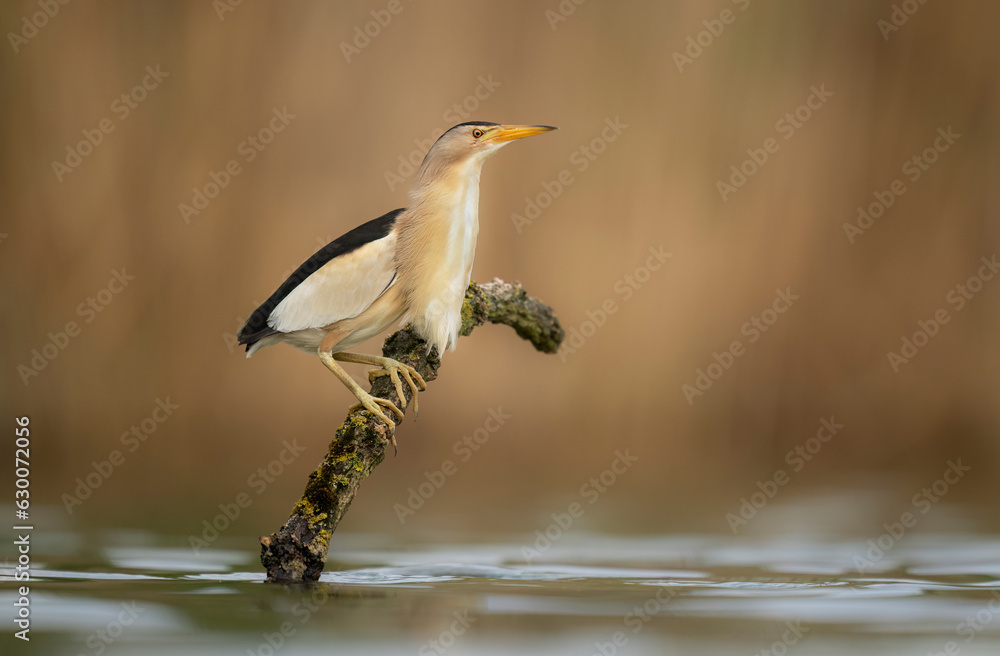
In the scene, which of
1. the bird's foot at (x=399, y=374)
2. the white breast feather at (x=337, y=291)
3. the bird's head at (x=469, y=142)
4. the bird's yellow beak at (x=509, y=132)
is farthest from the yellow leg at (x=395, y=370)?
the bird's yellow beak at (x=509, y=132)

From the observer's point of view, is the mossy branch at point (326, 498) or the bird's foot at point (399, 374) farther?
the bird's foot at point (399, 374)

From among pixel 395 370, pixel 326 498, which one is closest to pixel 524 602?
pixel 326 498

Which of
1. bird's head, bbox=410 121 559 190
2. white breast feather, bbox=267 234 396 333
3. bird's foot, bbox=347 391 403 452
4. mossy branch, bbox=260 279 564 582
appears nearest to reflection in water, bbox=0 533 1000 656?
mossy branch, bbox=260 279 564 582

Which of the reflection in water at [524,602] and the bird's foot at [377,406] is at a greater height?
the bird's foot at [377,406]

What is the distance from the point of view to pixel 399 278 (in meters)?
2.85

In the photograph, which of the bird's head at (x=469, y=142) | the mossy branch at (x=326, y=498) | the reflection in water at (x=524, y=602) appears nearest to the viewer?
the reflection in water at (x=524, y=602)

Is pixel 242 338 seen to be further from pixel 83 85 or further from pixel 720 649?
pixel 83 85

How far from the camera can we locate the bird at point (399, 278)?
280 centimetres

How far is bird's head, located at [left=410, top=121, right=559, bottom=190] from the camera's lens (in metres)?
2.87

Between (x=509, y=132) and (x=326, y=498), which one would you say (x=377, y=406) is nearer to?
(x=326, y=498)

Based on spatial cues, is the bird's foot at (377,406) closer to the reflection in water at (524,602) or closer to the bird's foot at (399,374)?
the bird's foot at (399,374)

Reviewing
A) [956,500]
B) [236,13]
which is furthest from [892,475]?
[236,13]

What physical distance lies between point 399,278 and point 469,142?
1.26 ft

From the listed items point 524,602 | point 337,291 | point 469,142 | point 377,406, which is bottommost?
point 524,602
